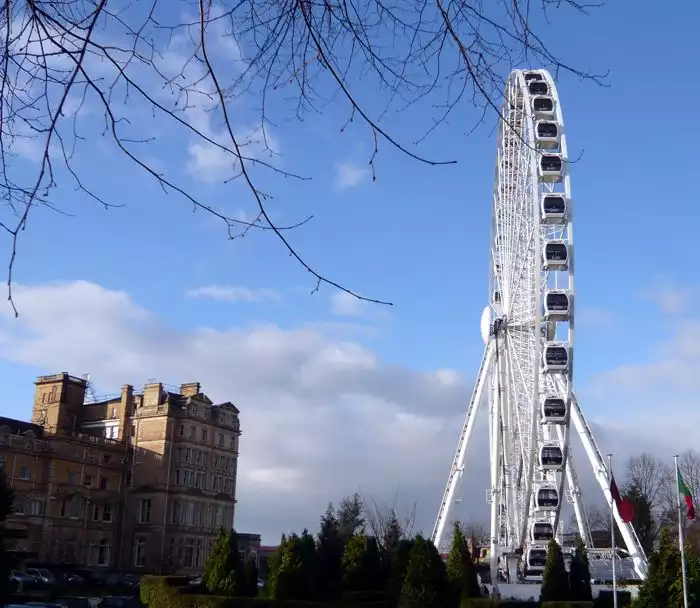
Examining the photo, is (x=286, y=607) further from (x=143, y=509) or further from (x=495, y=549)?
(x=143, y=509)

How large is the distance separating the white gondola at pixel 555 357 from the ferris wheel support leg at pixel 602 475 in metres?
4.85

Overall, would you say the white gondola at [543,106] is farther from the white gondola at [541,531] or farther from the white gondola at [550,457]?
the white gondola at [541,531]

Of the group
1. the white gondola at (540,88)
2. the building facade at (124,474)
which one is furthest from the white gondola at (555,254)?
the building facade at (124,474)

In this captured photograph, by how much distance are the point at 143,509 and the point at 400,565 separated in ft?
119

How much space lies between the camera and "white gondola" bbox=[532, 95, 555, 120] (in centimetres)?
4344

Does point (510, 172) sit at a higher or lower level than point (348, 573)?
higher

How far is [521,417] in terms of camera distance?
45812mm

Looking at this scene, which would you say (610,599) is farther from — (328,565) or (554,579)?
(328,565)

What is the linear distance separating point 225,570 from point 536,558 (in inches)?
603

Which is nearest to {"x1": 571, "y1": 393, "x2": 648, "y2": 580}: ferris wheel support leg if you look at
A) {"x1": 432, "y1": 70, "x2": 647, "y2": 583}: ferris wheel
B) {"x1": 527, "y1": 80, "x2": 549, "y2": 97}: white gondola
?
{"x1": 432, "y1": 70, "x2": 647, "y2": 583}: ferris wheel

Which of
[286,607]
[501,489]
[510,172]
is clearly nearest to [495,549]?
[501,489]

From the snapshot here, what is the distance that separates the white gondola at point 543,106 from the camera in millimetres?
43438

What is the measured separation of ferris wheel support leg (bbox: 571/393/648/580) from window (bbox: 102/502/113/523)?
118 feet

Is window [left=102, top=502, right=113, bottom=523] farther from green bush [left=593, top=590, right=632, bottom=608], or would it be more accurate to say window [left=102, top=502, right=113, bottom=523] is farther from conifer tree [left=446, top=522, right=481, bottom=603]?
green bush [left=593, top=590, right=632, bottom=608]
